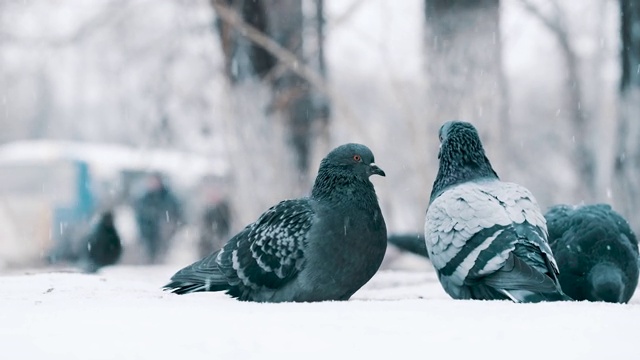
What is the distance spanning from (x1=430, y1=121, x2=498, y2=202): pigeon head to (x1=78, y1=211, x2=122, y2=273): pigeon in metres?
4.45

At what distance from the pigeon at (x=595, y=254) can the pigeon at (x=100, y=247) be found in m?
4.85

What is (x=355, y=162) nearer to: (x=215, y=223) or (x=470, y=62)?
(x=470, y=62)

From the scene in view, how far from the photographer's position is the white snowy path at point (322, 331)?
234cm

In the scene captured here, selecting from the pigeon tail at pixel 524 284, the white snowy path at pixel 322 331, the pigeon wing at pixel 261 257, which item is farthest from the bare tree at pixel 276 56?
the white snowy path at pixel 322 331

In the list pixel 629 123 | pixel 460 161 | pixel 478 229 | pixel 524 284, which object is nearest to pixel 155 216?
pixel 629 123

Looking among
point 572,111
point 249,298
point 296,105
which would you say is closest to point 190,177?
point 572,111

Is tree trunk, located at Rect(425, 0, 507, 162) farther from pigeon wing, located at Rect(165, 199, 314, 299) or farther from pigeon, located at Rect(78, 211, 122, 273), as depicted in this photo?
pigeon wing, located at Rect(165, 199, 314, 299)

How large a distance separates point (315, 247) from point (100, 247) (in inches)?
195

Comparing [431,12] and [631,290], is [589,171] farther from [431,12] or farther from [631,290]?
[631,290]

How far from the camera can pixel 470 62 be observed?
712 cm

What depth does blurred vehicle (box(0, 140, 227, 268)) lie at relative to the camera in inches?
727

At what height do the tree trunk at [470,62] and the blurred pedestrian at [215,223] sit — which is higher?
the tree trunk at [470,62]

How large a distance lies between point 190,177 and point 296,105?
19.4 m

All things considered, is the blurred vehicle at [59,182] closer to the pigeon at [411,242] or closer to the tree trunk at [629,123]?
the tree trunk at [629,123]
